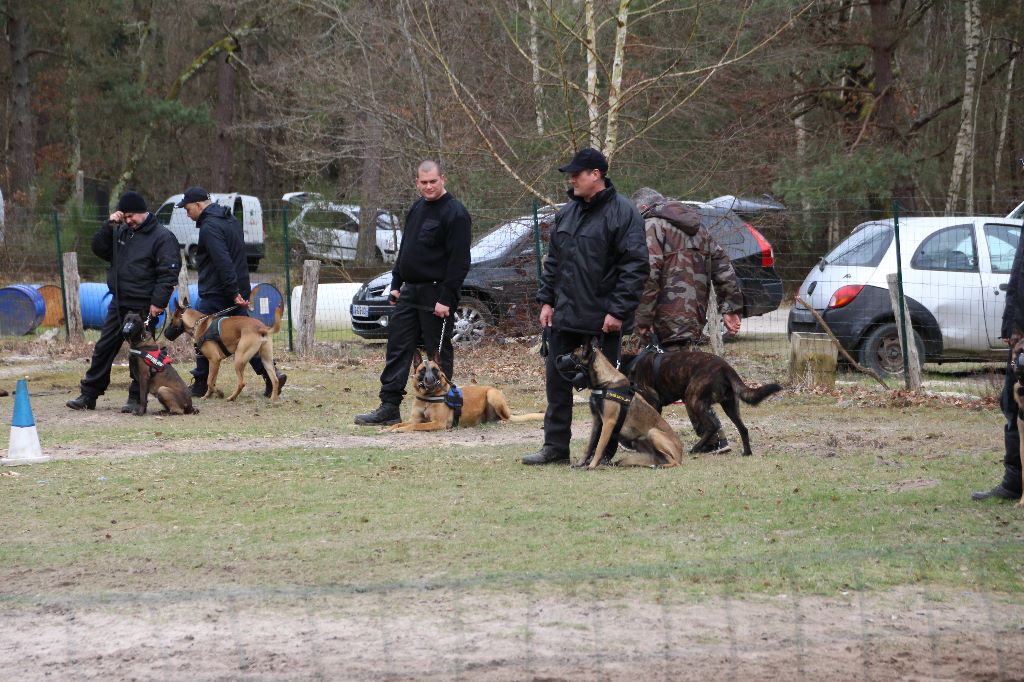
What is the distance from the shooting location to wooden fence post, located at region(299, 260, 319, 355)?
16453 millimetres

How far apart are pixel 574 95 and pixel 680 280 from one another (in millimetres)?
11366

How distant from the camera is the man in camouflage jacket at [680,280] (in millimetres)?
8891

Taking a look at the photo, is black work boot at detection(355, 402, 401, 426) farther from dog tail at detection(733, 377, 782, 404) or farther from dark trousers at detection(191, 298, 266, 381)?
dog tail at detection(733, 377, 782, 404)

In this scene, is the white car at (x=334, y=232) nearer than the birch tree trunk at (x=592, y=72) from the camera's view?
No

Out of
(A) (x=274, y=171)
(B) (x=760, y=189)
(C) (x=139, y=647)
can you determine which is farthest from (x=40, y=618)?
(A) (x=274, y=171)

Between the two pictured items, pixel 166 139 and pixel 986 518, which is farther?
pixel 166 139

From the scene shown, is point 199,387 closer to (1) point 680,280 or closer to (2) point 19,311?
(1) point 680,280

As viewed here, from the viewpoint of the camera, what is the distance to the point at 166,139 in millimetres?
46062

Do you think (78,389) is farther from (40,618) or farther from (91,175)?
(91,175)

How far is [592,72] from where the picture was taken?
15250mm

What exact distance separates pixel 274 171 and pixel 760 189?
28.7m

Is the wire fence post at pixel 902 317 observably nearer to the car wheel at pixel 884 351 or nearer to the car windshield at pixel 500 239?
the car wheel at pixel 884 351

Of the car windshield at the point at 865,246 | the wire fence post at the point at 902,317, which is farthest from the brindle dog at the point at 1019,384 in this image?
the car windshield at the point at 865,246

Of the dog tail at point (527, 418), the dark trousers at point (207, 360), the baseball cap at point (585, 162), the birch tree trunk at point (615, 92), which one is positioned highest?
the birch tree trunk at point (615, 92)
